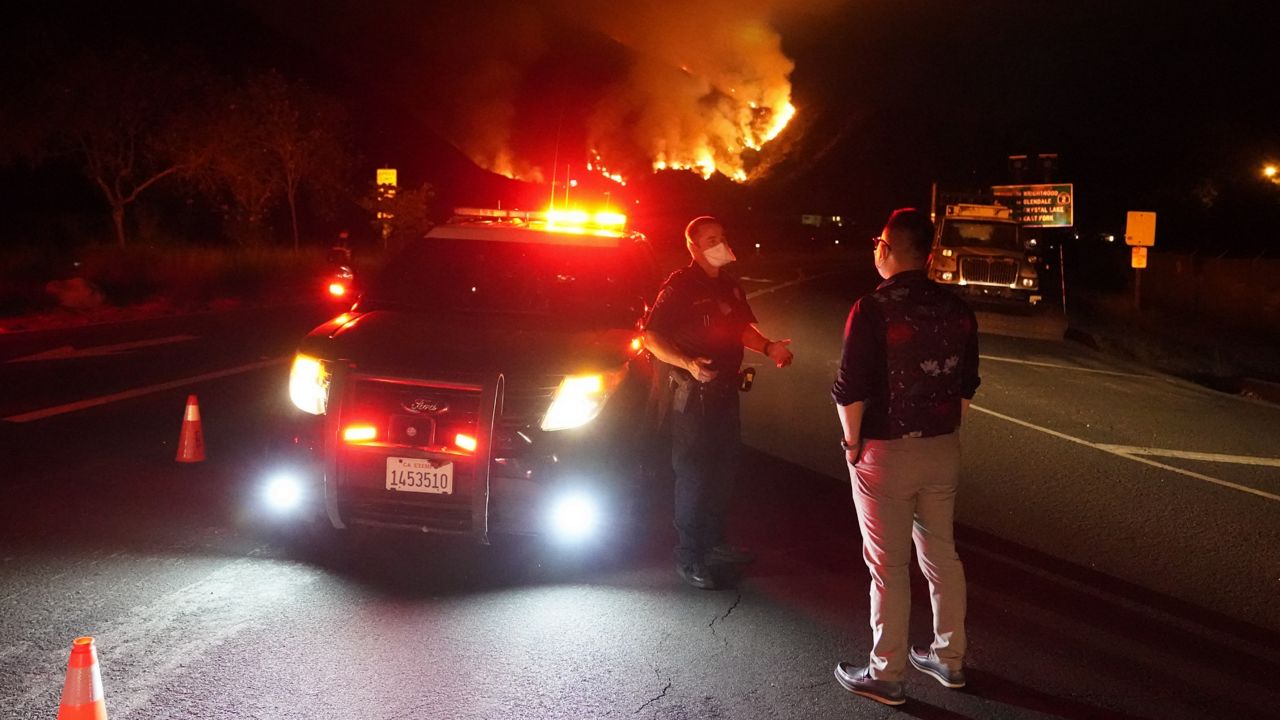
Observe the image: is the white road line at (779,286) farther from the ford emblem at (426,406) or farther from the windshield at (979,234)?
the ford emblem at (426,406)

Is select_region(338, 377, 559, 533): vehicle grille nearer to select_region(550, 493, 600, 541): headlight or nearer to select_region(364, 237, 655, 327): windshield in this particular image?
select_region(550, 493, 600, 541): headlight

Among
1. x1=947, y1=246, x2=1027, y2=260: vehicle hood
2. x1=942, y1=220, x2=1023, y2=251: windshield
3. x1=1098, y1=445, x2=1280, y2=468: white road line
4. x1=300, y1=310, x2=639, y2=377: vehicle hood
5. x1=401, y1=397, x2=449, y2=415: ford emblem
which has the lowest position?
x1=1098, y1=445, x2=1280, y2=468: white road line

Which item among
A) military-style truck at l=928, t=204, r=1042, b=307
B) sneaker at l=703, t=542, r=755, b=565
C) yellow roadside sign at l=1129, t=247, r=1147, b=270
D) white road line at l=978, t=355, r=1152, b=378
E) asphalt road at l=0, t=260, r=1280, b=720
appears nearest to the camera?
asphalt road at l=0, t=260, r=1280, b=720

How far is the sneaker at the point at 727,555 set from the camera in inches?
218

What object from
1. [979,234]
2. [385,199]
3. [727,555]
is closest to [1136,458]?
[727,555]

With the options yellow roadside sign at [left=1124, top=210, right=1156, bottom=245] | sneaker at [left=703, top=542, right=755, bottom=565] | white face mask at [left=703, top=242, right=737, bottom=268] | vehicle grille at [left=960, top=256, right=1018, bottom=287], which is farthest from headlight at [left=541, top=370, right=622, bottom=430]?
vehicle grille at [left=960, top=256, right=1018, bottom=287]

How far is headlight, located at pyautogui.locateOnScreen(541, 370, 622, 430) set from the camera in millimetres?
5332

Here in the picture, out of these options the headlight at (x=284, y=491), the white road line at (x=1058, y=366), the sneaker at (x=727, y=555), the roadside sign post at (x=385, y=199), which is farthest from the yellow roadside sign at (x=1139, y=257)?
the roadside sign post at (x=385, y=199)

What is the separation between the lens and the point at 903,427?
4102mm

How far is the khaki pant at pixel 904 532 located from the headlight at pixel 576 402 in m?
1.51

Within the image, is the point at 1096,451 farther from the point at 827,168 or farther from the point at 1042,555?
the point at 827,168

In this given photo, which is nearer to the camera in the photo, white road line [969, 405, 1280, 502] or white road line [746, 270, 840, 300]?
white road line [969, 405, 1280, 502]

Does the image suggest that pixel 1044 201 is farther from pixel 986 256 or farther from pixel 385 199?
pixel 385 199

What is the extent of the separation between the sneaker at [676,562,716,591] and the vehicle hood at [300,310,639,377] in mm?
1054
